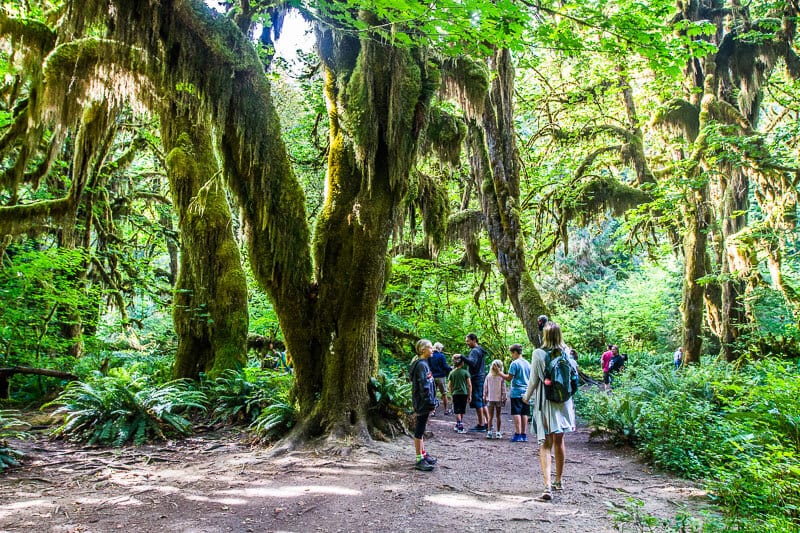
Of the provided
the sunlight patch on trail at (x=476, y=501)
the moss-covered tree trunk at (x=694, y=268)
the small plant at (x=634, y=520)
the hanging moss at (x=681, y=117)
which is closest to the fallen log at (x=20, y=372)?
the sunlight patch on trail at (x=476, y=501)

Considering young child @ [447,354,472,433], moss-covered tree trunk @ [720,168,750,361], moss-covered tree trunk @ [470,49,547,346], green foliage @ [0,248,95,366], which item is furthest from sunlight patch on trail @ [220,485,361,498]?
moss-covered tree trunk @ [720,168,750,361]

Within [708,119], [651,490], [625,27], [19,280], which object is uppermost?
[708,119]

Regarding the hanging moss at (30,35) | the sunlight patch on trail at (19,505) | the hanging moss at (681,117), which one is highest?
the hanging moss at (681,117)

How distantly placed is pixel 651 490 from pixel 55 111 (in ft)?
29.8

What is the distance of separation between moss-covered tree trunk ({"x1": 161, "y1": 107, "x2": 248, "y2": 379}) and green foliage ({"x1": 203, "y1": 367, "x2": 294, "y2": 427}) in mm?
507

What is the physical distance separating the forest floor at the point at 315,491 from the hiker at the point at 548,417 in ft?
1.04

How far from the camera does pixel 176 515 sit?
4.49 m

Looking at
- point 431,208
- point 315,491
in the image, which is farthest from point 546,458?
point 431,208

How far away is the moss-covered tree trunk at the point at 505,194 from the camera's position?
11.6m

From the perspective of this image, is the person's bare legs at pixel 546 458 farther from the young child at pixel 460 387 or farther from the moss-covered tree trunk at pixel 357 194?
the young child at pixel 460 387

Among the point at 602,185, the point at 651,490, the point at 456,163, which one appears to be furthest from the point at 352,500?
the point at 602,185

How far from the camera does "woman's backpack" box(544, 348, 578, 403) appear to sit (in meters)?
5.17

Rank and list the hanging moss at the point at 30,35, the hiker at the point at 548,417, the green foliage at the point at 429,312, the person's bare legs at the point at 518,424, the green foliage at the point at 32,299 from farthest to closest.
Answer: the green foliage at the point at 429,312 < the green foliage at the point at 32,299 < the person's bare legs at the point at 518,424 < the hanging moss at the point at 30,35 < the hiker at the point at 548,417

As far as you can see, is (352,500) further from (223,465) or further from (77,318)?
(77,318)
